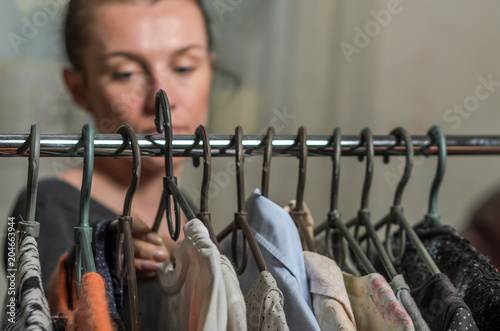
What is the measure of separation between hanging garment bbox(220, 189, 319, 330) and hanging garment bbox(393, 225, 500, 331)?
151mm

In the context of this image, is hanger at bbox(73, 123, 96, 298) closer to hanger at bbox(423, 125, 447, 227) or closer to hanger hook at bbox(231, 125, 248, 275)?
hanger hook at bbox(231, 125, 248, 275)

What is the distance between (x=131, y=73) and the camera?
1.06m

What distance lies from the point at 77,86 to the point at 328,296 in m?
0.80

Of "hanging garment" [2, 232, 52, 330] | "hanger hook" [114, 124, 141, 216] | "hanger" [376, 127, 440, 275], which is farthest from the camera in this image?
"hanger" [376, 127, 440, 275]

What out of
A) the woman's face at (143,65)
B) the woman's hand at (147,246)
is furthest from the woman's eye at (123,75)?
the woman's hand at (147,246)

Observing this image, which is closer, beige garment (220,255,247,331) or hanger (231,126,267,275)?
beige garment (220,255,247,331)

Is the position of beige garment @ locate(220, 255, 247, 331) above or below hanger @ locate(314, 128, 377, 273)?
below

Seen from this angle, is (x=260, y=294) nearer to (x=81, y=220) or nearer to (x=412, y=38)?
(x=81, y=220)

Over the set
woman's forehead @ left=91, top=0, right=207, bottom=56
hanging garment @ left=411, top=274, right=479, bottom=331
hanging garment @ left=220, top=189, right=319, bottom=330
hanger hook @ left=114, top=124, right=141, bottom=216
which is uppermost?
woman's forehead @ left=91, top=0, right=207, bottom=56

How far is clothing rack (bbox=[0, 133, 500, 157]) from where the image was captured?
1.53 feet

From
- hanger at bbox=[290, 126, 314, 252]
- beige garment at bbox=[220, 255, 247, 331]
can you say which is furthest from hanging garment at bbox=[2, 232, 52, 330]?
hanger at bbox=[290, 126, 314, 252]

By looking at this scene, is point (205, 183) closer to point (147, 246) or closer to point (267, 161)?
point (267, 161)

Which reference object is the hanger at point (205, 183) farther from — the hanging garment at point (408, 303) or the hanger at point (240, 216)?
the hanging garment at point (408, 303)

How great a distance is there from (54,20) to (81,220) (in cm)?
82
